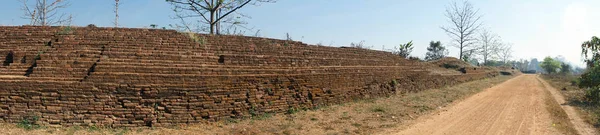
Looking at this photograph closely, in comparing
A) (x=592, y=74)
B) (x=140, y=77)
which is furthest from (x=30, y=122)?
(x=592, y=74)

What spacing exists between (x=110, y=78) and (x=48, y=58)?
1.24m

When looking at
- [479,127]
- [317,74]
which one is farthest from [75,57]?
[479,127]

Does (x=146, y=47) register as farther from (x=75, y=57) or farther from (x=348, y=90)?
(x=348, y=90)

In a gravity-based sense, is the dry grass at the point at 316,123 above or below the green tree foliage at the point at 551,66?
below

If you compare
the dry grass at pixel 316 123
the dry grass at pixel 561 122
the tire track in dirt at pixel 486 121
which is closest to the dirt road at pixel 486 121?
the tire track in dirt at pixel 486 121

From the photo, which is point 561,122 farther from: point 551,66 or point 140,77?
point 551,66

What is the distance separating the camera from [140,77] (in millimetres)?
6156

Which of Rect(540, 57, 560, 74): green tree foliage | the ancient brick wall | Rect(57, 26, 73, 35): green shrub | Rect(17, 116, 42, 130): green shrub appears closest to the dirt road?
the ancient brick wall

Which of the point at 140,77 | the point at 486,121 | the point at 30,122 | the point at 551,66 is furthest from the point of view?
the point at 551,66

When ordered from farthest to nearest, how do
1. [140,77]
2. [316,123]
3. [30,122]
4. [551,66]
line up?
1. [551,66]
2. [316,123]
3. [140,77]
4. [30,122]

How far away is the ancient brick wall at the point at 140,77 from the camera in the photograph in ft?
19.4

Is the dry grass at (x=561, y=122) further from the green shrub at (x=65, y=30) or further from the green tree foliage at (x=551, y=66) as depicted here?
the green tree foliage at (x=551, y=66)

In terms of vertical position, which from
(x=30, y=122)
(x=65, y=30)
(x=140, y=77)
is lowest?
(x=30, y=122)

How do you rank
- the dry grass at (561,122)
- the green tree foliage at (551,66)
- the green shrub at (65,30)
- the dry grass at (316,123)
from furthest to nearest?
the green tree foliage at (551,66), the dry grass at (561,122), the green shrub at (65,30), the dry grass at (316,123)
